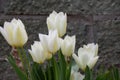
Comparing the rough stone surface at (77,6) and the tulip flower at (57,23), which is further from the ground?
the rough stone surface at (77,6)

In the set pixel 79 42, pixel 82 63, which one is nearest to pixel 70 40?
pixel 82 63

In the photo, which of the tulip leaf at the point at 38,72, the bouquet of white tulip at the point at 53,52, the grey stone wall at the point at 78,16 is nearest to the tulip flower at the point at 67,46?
the bouquet of white tulip at the point at 53,52

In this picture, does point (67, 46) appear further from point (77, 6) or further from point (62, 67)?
point (77, 6)

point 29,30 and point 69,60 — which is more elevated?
point 29,30

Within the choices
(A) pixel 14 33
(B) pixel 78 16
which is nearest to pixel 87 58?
(A) pixel 14 33

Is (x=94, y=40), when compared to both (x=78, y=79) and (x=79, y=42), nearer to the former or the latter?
(x=79, y=42)

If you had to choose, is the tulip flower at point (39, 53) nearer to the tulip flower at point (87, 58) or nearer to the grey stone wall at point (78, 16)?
the tulip flower at point (87, 58)
